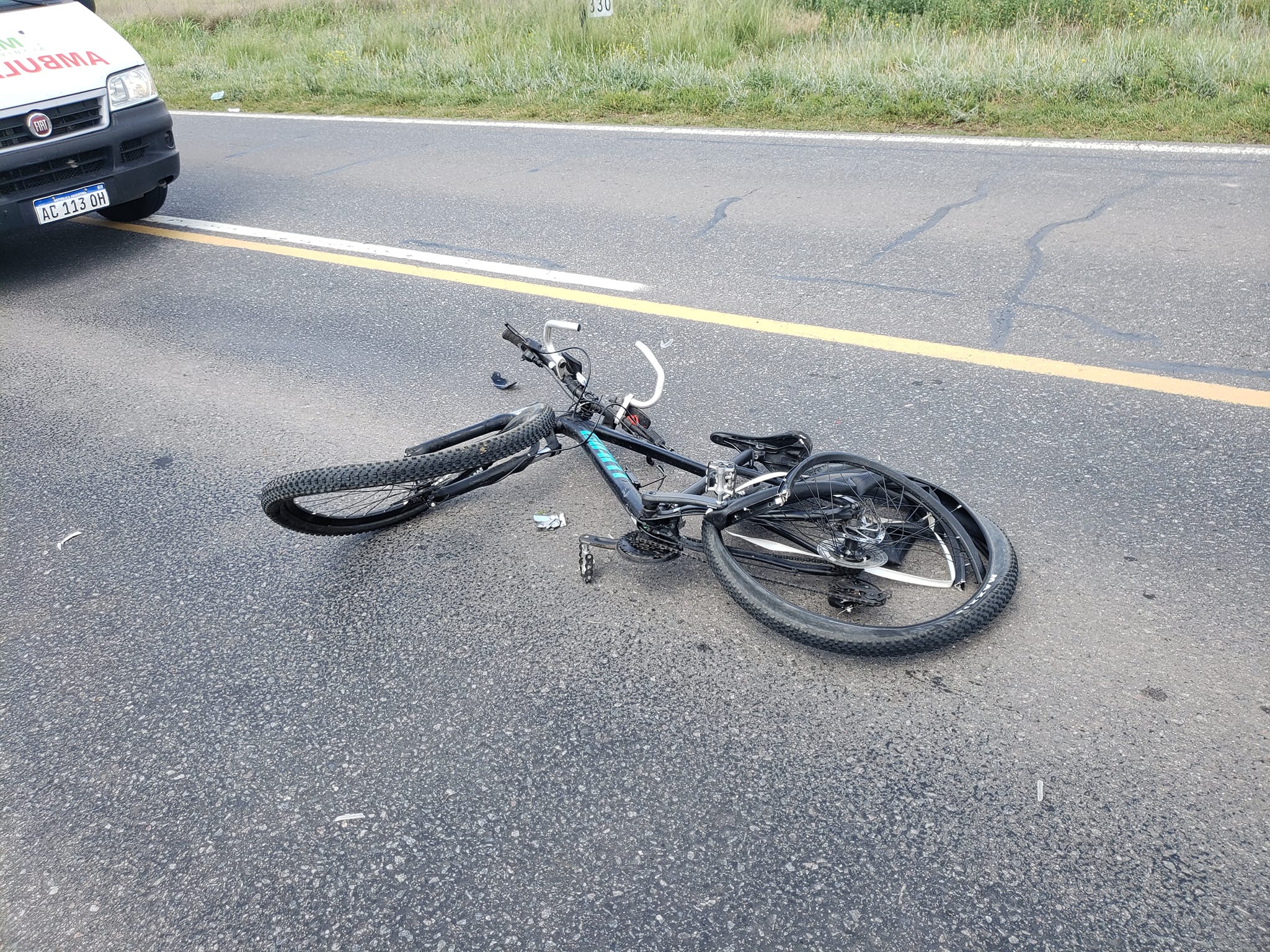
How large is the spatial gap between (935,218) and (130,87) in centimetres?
574

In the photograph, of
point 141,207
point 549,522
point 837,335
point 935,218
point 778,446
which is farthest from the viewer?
point 141,207

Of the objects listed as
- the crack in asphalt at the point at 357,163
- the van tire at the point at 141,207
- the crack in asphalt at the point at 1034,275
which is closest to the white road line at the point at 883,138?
the crack in asphalt at the point at 1034,275

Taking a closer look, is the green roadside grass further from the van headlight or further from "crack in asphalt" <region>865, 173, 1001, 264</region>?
the van headlight

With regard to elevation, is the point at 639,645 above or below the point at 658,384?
below

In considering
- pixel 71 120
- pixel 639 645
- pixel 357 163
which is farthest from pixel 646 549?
pixel 357 163

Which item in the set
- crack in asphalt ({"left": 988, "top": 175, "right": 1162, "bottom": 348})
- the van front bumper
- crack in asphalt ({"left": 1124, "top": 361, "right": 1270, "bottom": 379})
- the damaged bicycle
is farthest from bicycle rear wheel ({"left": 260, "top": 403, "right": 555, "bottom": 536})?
the van front bumper

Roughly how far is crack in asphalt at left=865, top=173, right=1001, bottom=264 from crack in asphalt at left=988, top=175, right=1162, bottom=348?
0.65 m

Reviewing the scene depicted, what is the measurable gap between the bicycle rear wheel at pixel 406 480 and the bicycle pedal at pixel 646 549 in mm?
506

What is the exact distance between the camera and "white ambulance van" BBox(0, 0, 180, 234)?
6.38m

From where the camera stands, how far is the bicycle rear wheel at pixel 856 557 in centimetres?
304

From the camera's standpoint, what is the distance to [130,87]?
702cm

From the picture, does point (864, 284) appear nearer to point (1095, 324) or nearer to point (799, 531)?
point (1095, 324)

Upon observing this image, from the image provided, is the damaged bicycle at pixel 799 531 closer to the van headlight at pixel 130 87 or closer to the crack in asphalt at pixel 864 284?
the crack in asphalt at pixel 864 284

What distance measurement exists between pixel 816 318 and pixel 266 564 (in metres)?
3.13
